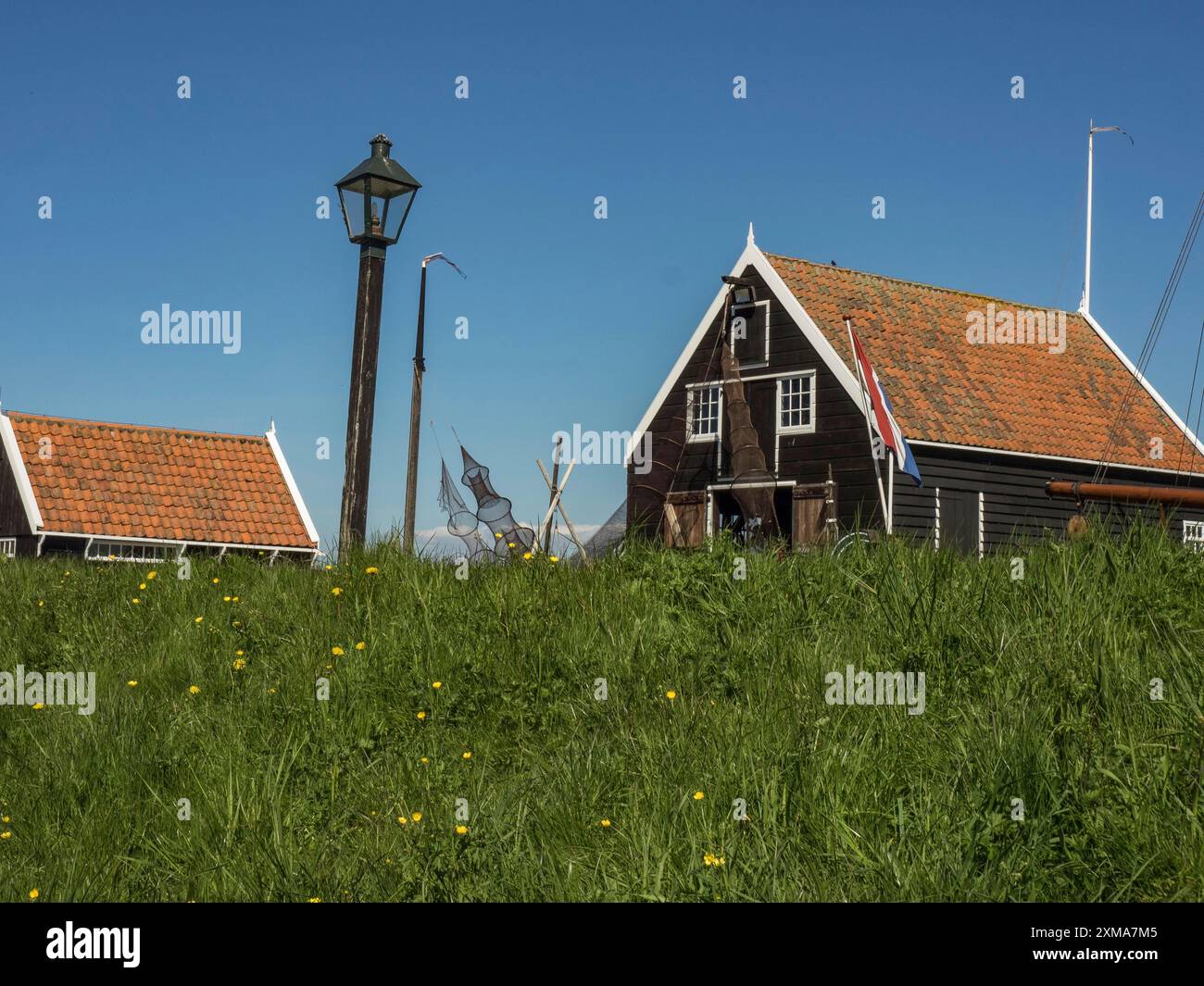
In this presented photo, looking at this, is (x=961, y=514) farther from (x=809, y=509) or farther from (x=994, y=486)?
(x=809, y=509)

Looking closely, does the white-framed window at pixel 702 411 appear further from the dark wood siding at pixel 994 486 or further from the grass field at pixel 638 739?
the grass field at pixel 638 739

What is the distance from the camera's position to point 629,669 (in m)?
6.38

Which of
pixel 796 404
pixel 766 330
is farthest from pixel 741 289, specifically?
pixel 796 404

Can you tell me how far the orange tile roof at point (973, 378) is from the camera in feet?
76.7

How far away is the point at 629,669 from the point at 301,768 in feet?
5.90

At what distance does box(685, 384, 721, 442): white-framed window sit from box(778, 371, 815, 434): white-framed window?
1.58m

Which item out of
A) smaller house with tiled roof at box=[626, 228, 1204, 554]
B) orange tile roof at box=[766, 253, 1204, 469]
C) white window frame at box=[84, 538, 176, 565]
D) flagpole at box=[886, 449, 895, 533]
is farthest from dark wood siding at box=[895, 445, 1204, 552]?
white window frame at box=[84, 538, 176, 565]

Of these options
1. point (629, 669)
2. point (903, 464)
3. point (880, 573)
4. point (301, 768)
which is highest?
point (903, 464)

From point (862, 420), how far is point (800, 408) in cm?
157

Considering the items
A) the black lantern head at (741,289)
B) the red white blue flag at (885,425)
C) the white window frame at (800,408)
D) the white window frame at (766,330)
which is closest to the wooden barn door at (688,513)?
the white window frame at (800,408)

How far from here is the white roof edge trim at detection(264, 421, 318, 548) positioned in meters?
31.9
